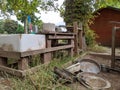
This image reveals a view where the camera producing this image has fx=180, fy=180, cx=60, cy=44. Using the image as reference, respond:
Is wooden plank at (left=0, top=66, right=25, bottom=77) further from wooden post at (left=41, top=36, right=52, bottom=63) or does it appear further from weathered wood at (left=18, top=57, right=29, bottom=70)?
wooden post at (left=41, top=36, right=52, bottom=63)

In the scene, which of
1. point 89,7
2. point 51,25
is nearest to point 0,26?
point 89,7

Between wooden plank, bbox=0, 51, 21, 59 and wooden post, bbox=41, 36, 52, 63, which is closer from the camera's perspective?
wooden plank, bbox=0, 51, 21, 59

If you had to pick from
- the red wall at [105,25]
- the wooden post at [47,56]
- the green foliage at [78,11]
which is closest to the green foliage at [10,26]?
the red wall at [105,25]

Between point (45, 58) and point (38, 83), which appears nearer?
point (38, 83)

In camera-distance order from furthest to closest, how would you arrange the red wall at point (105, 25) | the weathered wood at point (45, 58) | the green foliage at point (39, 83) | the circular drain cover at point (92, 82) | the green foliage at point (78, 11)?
the red wall at point (105, 25), the green foliage at point (78, 11), the weathered wood at point (45, 58), the circular drain cover at point (92, 82), the green foliage at point (39, 83)

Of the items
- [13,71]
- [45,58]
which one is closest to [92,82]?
[45,58]

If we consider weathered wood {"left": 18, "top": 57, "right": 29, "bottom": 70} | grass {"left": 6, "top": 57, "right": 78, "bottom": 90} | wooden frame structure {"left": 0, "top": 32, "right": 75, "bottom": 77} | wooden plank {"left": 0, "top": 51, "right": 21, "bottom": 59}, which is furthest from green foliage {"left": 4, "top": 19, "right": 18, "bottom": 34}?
grass {"left": 6, "top": 57, "right": 78, "bottom": 90}

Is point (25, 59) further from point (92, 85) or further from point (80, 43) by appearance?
point (80, 43)

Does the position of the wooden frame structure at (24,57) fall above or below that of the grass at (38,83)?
above

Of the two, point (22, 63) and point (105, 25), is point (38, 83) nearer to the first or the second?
point (22, 63)

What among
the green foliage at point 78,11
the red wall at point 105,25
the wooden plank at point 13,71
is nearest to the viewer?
the wooden plank at point 13,71

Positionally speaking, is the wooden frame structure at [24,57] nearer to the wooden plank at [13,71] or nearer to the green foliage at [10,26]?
the wooden plank at [13,71]

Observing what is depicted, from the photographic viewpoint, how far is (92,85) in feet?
11.8

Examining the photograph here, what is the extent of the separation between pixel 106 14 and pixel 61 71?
1122 cm
